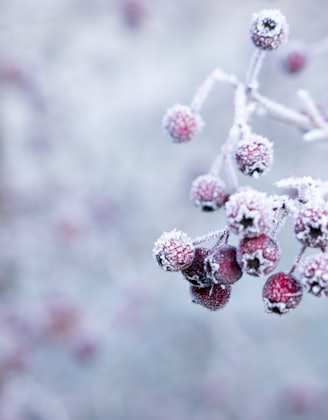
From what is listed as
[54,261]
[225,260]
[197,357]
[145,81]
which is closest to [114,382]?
[197,357]

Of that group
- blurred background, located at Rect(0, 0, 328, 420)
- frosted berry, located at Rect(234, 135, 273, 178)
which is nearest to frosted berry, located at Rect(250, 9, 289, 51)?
frosted berry, located at Rect(234, 135, 273, 178)

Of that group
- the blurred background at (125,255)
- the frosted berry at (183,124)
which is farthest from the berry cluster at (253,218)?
the blurred background at (125,255)

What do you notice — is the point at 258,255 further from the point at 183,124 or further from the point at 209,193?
the point at 183,124

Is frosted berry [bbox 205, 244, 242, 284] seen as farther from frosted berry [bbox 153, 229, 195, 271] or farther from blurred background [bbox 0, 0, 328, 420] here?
blurred background [bbox 0, 0, 328, 420]

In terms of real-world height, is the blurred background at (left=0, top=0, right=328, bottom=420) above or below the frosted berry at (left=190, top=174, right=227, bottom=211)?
above

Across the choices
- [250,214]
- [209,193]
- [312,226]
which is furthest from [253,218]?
[209,193]

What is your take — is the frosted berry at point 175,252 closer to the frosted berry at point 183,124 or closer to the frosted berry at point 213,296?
the frosted berry at point 213,296

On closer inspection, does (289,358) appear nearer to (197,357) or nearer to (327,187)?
(197,357)
